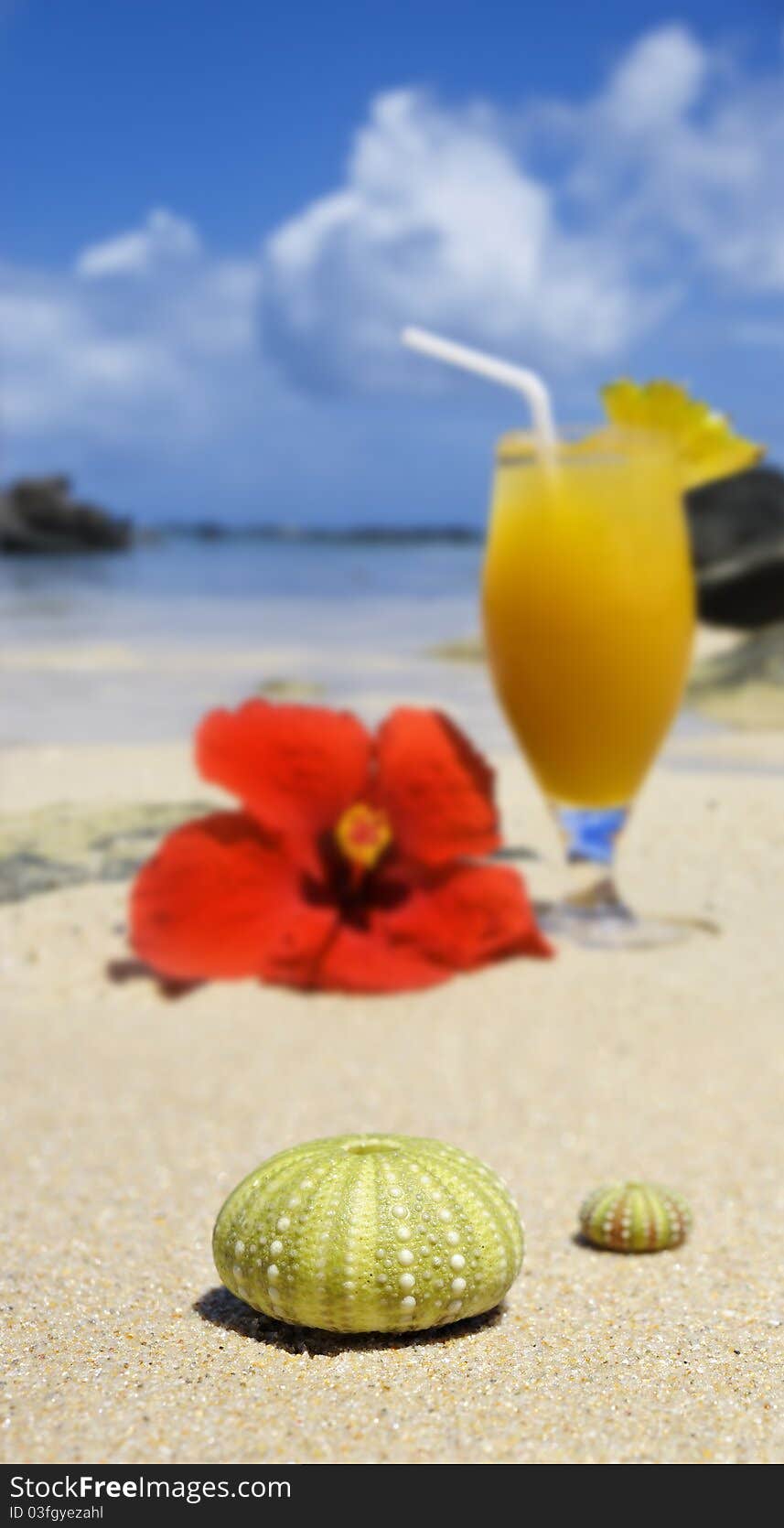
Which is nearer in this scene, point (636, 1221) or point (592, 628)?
point (636, 1221)

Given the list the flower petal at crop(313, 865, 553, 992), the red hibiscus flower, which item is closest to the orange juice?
the red hibiscus flower

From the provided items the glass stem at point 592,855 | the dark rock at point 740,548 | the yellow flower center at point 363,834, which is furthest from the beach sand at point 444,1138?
the dark rock at point 740,548

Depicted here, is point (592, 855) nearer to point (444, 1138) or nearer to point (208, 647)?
point (444, 1138)

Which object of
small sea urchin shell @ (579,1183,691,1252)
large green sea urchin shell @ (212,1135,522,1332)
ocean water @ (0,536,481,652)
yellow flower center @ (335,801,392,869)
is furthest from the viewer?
ocean water @ (0,536,481,652)

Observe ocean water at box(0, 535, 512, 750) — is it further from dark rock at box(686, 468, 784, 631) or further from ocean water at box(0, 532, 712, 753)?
dark rock at box(686, 468, 784, 631)

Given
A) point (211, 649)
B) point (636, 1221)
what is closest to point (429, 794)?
point (636, 1221)

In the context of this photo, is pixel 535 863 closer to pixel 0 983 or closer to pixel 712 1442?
pixel 0 983
